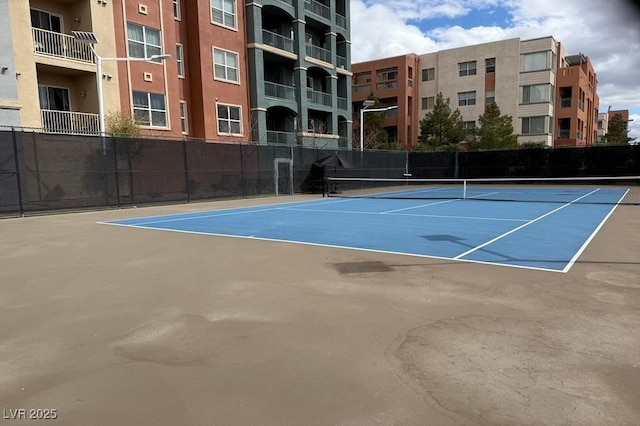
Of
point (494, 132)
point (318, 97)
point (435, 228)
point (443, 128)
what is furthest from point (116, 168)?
point (443, 128)

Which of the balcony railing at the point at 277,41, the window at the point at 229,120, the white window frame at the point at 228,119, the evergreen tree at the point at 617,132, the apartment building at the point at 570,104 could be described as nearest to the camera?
the white window frame at the point at 228,119

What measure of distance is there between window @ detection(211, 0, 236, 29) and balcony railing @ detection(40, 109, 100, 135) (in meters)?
10.8

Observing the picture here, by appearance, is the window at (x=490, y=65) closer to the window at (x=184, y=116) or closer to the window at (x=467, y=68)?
the window at (x=467, y=68)

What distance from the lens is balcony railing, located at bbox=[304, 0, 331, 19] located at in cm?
3534

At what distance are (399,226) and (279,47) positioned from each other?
25205 mm

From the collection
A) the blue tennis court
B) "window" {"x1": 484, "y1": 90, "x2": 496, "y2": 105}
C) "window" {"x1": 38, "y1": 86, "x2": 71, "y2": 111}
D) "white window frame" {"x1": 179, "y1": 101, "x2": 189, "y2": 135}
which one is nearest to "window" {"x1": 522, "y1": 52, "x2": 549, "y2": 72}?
"window" {"x1": 484, "y1": 90, "x2": 496, "y2": 105}

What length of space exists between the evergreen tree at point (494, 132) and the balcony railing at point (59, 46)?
35.9 meters

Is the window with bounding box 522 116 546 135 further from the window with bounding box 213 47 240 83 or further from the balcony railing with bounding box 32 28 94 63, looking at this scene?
the balcony railing with bounding box 32 28 94 63

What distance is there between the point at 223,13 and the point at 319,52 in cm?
1001

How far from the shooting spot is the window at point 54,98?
72.0ft

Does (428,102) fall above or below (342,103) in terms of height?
above

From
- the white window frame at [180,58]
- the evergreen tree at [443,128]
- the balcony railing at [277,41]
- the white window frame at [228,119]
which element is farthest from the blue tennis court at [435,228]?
the evergreen tree at [443,128]

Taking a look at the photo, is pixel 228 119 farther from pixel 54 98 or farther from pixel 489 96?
pixel 489 96

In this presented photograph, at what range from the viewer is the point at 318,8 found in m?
36.5
